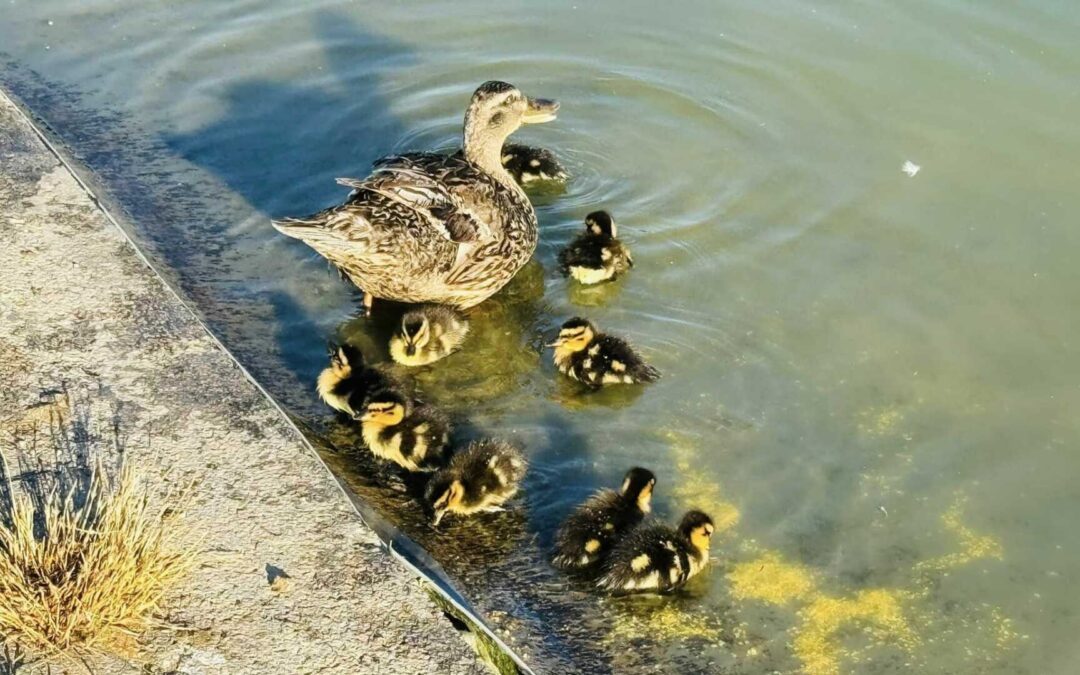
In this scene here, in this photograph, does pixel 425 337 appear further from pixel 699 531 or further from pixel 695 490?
pixel 699 531

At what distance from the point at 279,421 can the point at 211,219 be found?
217cm

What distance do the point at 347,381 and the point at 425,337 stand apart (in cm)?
40

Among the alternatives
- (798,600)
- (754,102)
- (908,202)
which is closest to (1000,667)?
(798,600)

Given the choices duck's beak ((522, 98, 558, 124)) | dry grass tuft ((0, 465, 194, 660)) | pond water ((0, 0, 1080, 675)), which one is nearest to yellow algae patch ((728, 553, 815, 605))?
pond water ((0, 0, 1080, 675))

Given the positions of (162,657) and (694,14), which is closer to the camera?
(162,657)

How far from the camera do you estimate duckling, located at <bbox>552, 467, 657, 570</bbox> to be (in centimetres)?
411

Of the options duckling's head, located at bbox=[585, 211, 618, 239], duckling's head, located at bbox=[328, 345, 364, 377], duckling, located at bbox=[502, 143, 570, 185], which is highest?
duckling's head, located at bbox=[585, 211, 618, 239]

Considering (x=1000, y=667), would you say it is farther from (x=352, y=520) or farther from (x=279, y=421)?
(x=279, y=421)

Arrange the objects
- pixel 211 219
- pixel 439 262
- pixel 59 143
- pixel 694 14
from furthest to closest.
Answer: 1. pixel 694 14
2. pixel 59 143
3. pixel 211 219
4. pixel 439 262

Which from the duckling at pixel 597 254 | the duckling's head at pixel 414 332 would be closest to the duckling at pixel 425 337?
the duckling's head at pixel 414 332

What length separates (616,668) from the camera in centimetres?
376

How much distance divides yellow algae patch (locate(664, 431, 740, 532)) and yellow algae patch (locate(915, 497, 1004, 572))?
2.10 feet

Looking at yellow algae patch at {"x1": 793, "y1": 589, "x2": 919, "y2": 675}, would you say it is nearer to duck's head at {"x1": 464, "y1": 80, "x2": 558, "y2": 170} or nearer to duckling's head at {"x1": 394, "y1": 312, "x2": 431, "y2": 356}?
duckling's head at {"x1": 394, "y1": 312, "x2": 431, "y2": 356}

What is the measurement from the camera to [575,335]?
498cm
